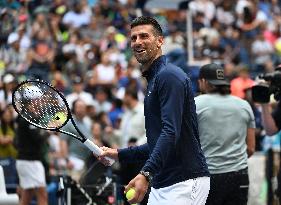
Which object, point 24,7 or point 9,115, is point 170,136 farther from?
point 24,7

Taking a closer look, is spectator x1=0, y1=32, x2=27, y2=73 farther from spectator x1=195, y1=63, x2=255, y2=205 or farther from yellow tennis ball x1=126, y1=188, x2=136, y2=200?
yellow tennis ball x1=126, y1=188, x2=136, y2=200

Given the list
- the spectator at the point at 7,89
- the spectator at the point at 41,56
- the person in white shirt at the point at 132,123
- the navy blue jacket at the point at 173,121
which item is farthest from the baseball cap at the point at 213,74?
the spectator at the point at 41,56

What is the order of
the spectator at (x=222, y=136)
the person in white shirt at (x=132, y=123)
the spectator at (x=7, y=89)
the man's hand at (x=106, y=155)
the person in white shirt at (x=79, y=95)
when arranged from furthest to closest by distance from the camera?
the person in white shirt at (x=79, y=95)
the spectator at (x=7, y=89)
the person in white shirt at (x=132, y=123)
the spectator at (x=222, y=136)
the man's hand at (x=106, y=155)

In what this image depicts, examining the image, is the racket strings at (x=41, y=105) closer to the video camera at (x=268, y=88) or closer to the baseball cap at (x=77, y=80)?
the video camera at (x=268, y=88)

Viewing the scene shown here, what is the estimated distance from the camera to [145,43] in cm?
563

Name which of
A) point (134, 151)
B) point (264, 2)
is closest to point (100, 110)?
point (264, 2)

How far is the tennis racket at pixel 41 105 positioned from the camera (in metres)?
6.26

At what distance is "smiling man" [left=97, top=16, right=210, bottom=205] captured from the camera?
5469mm

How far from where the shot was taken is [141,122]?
12.2 m

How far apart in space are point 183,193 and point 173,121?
0.52 meters

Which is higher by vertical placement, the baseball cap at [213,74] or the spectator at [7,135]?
the baseball cap at [213,74]

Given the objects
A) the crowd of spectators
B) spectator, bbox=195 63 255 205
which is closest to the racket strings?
spectator, bbox=195 63 255 205

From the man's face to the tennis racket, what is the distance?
2.57 feet

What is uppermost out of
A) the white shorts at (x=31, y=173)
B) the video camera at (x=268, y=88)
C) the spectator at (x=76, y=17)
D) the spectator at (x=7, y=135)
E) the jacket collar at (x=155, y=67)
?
the spectator at (x=76, y=17)
